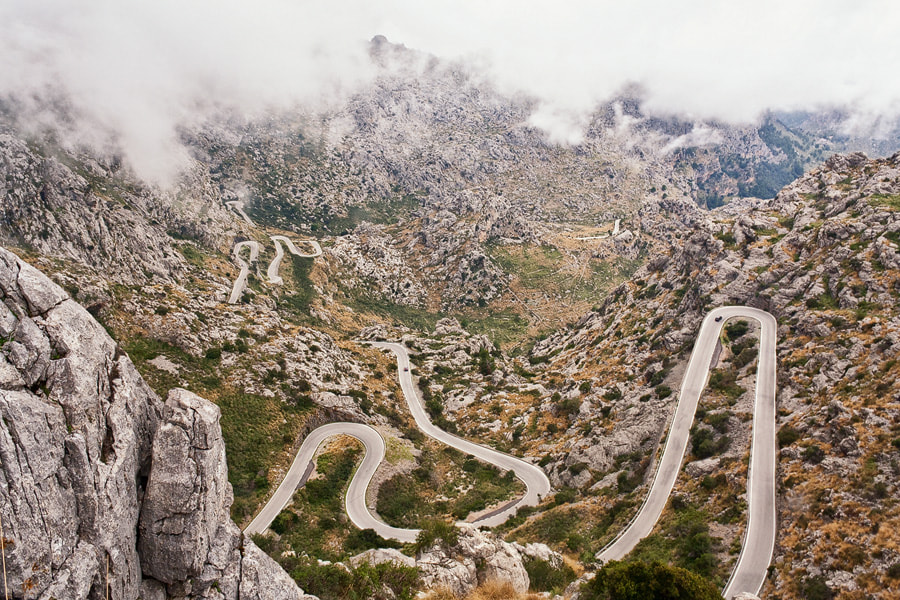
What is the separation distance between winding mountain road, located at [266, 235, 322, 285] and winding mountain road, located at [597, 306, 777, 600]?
12909 cm

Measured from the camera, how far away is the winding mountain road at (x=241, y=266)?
384 feet

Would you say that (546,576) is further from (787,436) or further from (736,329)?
(736,329)

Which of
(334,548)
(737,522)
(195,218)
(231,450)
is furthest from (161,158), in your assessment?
(737,522)

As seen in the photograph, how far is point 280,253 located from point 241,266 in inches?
977

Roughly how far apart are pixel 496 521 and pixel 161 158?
174 metres

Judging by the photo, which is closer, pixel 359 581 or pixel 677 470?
pixel 359 581

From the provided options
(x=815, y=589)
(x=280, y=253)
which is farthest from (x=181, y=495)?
(x=280, y=253)

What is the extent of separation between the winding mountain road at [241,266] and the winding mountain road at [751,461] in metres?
105

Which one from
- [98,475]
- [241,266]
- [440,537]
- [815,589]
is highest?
[241,266]

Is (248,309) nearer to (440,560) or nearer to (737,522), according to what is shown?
(440,560)

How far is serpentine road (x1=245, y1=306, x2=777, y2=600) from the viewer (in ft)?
121

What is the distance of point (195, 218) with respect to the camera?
143750 mm

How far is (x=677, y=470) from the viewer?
48938 mm

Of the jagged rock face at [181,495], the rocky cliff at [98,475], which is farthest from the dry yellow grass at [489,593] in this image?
the jagged rock face at [181,495]
